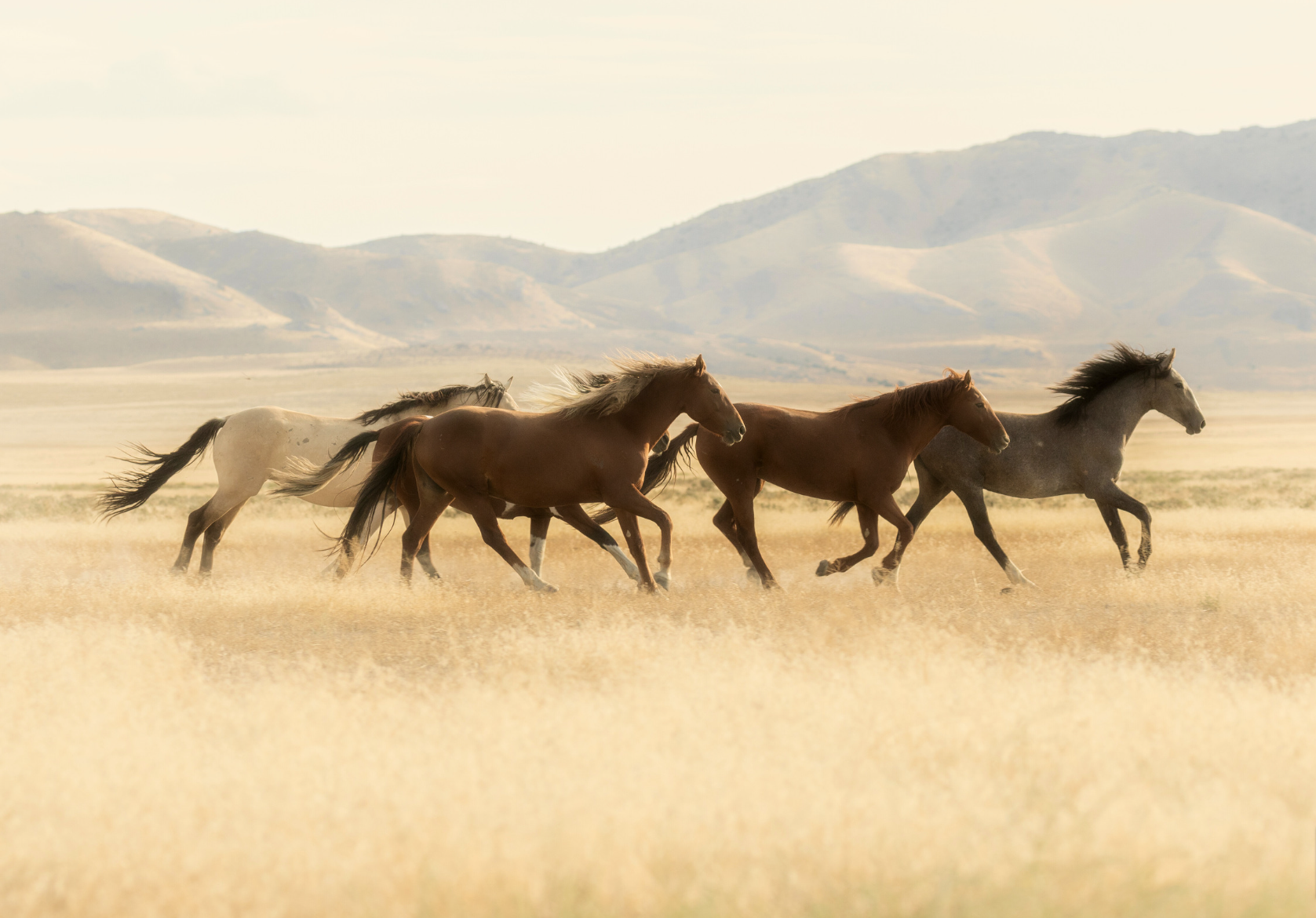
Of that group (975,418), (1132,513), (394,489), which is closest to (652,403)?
(394,489)

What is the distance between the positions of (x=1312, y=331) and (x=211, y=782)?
8883 inches

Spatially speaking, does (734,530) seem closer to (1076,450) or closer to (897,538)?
(897,538)

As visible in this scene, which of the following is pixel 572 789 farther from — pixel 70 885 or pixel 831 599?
pixel 831 599

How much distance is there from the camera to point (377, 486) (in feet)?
33.1

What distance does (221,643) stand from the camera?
7695 mm

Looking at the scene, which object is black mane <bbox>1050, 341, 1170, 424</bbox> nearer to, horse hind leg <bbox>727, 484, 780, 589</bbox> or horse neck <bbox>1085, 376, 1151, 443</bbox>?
horse neck <bbox>1085, 376, 1151, 443</bbox>

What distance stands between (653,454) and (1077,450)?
162 inches

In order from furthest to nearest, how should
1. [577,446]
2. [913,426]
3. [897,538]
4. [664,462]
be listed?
[664,462], [913,426], [897,538], [577,446]

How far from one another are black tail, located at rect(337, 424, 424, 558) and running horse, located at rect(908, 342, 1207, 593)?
15.4 ft

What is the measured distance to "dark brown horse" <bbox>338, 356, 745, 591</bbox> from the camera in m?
9.14

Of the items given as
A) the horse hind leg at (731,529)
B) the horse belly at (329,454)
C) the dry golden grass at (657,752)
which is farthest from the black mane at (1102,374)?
the horse belly at (329,454)

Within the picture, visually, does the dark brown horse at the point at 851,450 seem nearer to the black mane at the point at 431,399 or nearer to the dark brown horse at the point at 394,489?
the dark brown horse at the point at 394,489

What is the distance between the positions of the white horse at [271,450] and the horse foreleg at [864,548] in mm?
3762

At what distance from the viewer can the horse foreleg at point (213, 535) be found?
36.7 ft
